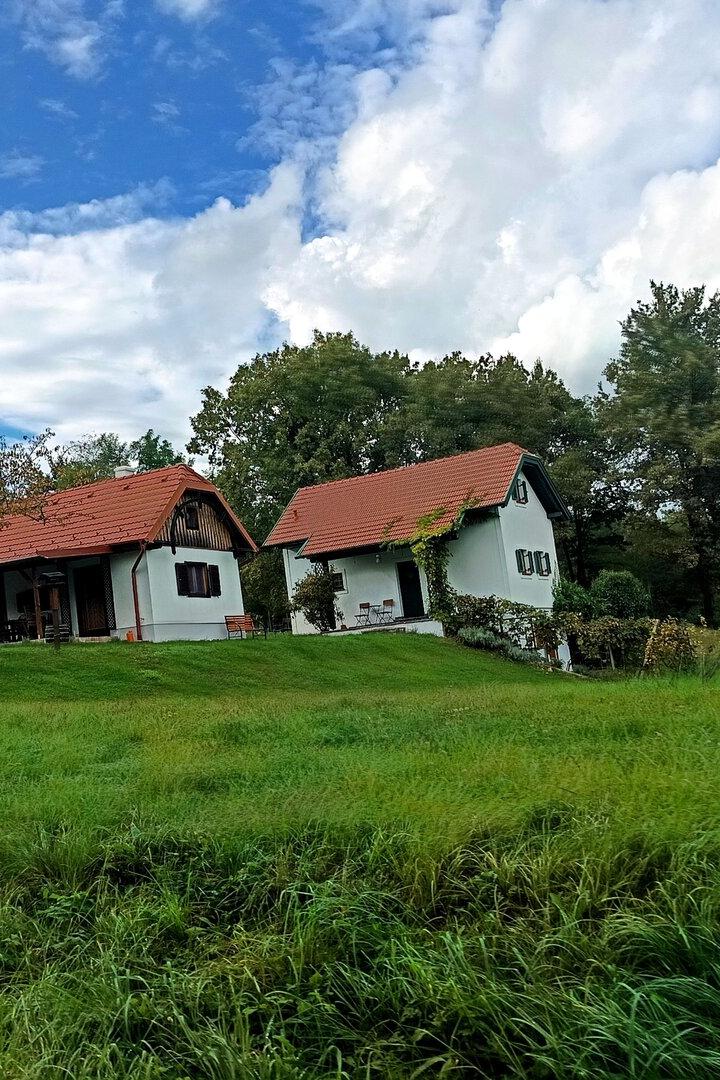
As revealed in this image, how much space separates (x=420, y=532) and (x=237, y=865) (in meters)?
27.1

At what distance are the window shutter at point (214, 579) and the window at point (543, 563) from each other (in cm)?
1161

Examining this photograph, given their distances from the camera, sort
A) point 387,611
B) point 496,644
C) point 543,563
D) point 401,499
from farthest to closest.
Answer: point 401,499 → point 543,563 → point 387,611 → point 496,644

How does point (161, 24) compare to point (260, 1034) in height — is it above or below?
above

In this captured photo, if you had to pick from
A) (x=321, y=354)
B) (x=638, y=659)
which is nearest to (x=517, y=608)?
(x=638, y=659)

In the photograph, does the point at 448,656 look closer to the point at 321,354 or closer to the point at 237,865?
the point at 237,865

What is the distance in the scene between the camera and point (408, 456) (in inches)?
1853

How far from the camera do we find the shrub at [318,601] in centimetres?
3394

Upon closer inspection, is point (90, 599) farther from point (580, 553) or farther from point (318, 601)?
point (580, 553)

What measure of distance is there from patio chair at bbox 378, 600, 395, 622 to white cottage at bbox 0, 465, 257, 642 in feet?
17.2

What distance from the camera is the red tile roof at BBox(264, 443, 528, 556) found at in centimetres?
3325

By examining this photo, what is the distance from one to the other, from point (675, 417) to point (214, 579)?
20566mm

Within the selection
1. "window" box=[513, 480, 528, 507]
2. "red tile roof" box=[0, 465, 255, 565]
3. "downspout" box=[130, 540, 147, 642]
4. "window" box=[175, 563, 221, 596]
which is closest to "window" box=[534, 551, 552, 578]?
"window" box=[513, 480, 528, 507]

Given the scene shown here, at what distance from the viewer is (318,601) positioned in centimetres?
3394

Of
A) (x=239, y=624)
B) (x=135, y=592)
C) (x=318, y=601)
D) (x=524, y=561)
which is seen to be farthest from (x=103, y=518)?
(x=524, y=561)
